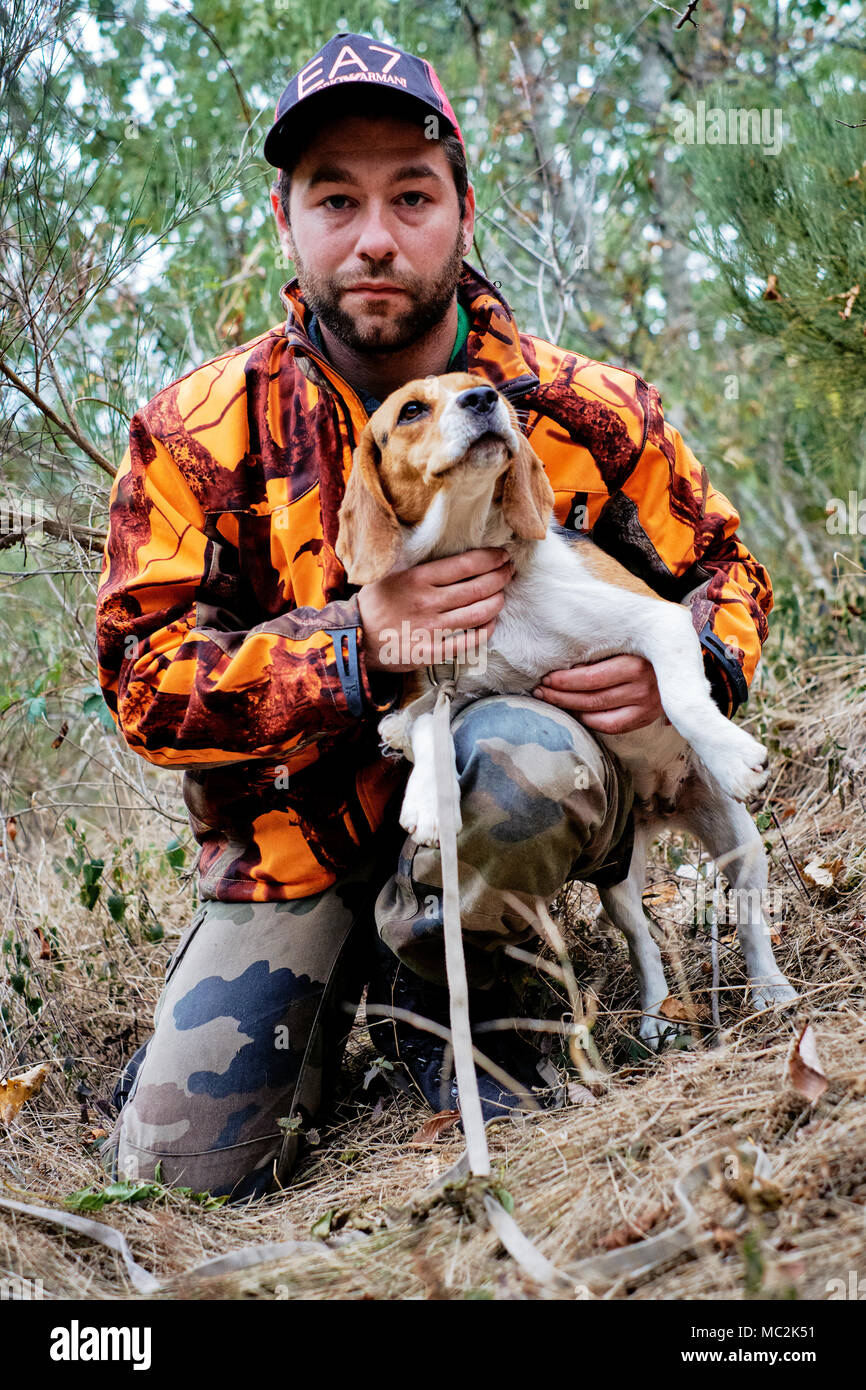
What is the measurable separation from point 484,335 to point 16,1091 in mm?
2446

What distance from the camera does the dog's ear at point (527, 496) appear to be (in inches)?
106

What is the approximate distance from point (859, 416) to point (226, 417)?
11.2 ft

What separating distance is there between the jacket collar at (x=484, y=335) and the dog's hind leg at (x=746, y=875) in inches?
47.6

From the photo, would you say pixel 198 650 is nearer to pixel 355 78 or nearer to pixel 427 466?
pixel 427 466

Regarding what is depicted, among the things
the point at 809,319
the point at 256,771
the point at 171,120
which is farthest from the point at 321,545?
the point at 171,120

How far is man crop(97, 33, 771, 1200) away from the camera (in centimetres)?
266

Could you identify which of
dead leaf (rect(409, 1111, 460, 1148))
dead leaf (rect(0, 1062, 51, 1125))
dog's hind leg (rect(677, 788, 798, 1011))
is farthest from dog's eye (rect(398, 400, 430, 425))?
dead leaf (rect(0, 1062, 51, 1125))

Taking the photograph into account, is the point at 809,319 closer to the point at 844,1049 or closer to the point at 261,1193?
the point at 844,1049

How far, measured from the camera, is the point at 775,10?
833cm

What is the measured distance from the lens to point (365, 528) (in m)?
2.63

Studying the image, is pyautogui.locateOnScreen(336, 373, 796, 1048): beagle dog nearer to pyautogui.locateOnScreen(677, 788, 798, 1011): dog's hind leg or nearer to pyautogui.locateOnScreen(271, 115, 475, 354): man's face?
pyautogui.locateOnScreen(677, 788, 798, 1011): dog's hind leg

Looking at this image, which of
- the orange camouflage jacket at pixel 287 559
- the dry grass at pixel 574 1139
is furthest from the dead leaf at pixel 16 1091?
the orange camouflage jacket at pixel 287 559

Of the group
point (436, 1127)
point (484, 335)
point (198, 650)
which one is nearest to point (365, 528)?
point (198, 650)

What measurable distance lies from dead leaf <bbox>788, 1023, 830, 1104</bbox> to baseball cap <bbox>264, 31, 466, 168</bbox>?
2357 millimetres
